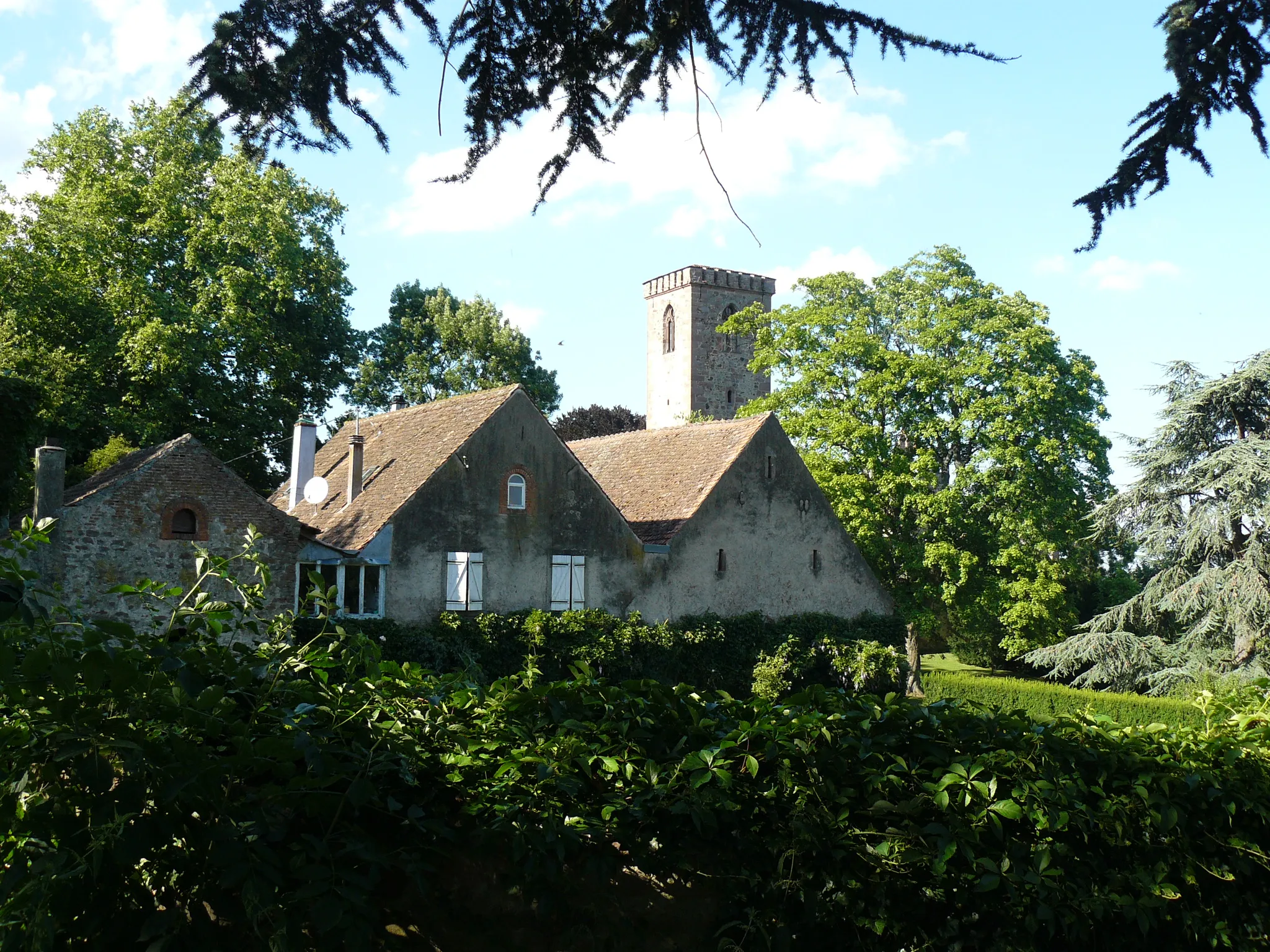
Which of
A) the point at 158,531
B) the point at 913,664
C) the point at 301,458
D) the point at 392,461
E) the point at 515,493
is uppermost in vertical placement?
the point at 301,458

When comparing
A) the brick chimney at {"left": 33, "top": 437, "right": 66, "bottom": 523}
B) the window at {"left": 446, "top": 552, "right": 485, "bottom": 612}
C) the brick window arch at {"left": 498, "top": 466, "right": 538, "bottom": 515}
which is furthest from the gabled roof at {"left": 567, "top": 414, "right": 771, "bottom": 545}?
the brick chimney at {"left": 33, "top": 437, "right": 66, "bottom": 523}

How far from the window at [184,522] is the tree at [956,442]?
20206 millimetres

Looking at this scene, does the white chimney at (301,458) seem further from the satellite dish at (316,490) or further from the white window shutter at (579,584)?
the white window shutter at (579,584)

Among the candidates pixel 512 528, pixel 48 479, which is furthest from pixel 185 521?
pixel 512 528

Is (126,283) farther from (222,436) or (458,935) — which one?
(458,935)

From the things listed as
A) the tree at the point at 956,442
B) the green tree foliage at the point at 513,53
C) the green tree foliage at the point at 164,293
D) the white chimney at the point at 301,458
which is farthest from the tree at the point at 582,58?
the green tree foliage at the point at 164,293

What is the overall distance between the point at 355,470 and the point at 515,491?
4399 mm

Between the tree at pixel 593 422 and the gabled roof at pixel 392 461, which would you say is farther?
the tree at pixel 593 422

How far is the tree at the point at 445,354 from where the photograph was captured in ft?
172

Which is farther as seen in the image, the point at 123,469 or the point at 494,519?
the point at 494,519

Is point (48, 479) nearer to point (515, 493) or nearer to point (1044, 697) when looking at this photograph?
point (515, 493)

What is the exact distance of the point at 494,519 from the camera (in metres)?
29.5

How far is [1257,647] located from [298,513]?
24846mm

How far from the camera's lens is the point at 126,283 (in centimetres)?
3831
